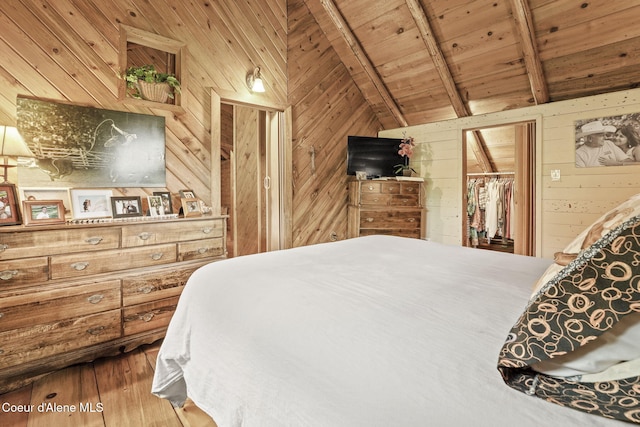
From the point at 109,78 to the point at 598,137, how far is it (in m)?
4.31

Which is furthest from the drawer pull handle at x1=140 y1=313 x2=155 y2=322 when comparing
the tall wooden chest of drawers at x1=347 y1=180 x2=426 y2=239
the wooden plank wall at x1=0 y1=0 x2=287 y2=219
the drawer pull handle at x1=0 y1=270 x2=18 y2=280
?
the tall wooden chest of drawers at x1=347 y1=180 x2=426 y2=239

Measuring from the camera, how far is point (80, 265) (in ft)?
6.93

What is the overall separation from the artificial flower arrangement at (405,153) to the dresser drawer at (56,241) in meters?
3.38

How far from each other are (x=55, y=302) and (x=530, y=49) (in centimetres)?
423

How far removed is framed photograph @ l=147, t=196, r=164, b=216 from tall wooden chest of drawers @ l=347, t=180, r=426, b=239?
226cm

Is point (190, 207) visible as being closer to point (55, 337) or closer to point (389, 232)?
point (55, 337)

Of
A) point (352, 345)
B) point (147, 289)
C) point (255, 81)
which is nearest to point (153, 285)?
point (147, 289)

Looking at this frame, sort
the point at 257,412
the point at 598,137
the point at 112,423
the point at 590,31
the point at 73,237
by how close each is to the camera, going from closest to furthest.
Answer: the point at 257,412 → the point at 112,423 → the point at 73,237 → the point at 590,31 → the point at 598,137

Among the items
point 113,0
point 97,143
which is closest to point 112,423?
point 97,143

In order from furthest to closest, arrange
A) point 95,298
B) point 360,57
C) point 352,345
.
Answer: point 360,57, point 95,298, point 352,345

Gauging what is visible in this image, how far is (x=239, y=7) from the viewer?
337 cm

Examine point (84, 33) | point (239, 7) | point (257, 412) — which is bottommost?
point (257, 412)

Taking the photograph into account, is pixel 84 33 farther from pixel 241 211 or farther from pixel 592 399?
pixel 592 399

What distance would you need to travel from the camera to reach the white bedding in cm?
59
